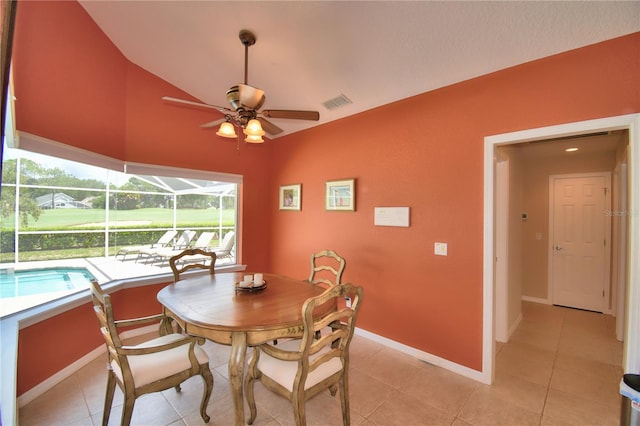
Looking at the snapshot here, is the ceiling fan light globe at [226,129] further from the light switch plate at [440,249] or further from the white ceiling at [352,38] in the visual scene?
the light switch plate at [440,249]

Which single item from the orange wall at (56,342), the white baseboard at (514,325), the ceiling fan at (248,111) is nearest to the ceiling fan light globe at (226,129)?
the ceiling fan at (248,111)

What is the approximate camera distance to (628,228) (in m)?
2.04

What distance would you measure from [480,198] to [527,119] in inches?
28.2

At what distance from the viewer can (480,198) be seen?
93.3 inches

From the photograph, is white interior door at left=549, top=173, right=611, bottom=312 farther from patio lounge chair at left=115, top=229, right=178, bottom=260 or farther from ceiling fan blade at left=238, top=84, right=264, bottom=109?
patio lounge chair at left=115, top=229, right=178, bottom=260

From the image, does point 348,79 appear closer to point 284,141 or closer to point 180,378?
point 284,141

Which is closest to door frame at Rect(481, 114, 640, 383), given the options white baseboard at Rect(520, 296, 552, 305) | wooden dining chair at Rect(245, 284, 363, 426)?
wooden dining chair at Rect(245, 284, 363, 426)

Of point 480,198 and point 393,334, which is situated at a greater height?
point 480,198

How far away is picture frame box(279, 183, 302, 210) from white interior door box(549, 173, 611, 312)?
165 inches

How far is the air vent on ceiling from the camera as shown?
3027 mm

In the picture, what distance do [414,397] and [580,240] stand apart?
13.2 ft

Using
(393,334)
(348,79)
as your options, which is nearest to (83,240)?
(348,79)

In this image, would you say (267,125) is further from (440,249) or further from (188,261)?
(188,261)

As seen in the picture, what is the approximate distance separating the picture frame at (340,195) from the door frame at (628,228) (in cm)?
144
